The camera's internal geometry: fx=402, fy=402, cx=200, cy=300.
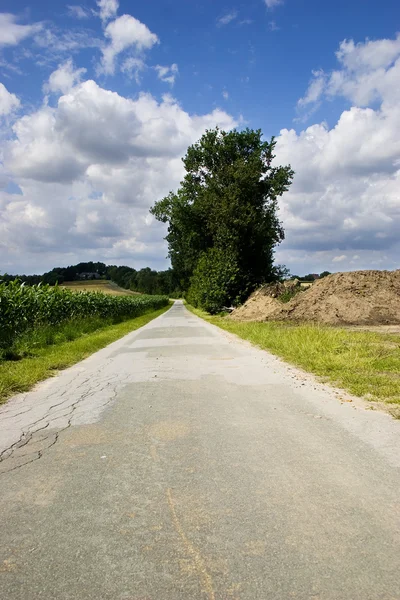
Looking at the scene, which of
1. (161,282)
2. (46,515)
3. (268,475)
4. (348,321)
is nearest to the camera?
(46,515)

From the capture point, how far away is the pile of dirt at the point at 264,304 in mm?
28345

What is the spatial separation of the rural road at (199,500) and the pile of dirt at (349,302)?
56.5 ft

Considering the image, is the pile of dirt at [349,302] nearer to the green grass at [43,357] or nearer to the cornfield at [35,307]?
the cornfield at [35,307]

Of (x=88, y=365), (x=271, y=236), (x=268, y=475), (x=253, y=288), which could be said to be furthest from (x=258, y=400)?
(x=271, y=236)

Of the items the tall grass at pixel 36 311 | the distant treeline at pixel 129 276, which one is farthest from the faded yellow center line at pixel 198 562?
the distant treeline at pixel 129 276

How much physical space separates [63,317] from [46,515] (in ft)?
59.1

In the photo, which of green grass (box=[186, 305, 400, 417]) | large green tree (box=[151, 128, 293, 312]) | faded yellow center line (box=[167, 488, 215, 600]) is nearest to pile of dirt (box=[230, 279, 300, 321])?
large green tree (box=[151, 128, 293, 312])

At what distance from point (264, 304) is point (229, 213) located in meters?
11.3

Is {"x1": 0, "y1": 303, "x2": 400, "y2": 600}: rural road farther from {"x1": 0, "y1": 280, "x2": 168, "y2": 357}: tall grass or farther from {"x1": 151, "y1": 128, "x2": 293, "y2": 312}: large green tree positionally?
{"x1": 151, "y1": 128, "x2": 293, "y2": 312}: large green tree

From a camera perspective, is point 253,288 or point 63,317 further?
point 253,288

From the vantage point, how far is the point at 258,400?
6.11 metres

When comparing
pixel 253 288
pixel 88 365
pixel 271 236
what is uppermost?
pixel 271 236

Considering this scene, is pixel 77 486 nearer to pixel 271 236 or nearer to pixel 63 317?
pixel 63 317

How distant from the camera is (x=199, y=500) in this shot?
10.1 feet
